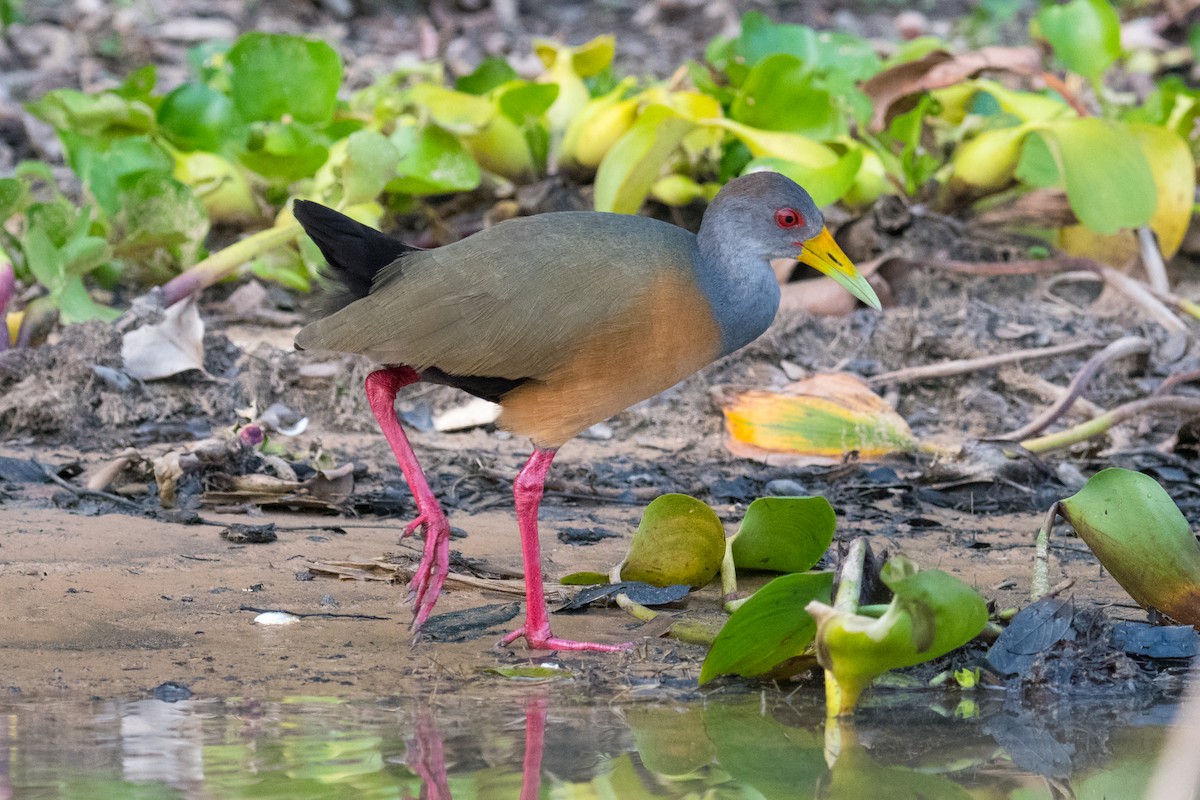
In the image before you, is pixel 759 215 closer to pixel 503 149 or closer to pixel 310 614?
pixel 310 614

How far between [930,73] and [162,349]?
Result: 3647 millimetres

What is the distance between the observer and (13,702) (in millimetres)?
2969

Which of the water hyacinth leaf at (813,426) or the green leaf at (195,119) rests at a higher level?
the green leaf at (195,119)

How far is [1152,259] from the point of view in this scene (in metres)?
6.62

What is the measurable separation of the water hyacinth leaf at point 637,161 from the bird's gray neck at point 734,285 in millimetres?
2094

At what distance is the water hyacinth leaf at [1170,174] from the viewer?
6.41 meters

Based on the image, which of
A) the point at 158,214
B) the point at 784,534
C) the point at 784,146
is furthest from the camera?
the point at 784,146

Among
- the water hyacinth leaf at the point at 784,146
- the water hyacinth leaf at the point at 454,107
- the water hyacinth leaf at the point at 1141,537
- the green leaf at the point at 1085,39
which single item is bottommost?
the water hyacinth leaf at the point at 454,107

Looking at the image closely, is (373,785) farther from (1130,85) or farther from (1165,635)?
(1130,85)

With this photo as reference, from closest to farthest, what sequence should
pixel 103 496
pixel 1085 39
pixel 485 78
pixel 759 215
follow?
pixel 759 215, pixel 103 496, pixel 1085 39, pixel 485 78

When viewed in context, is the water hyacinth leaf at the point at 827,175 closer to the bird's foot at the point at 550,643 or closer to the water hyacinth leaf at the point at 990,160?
the water hyacinth leaf at the point at 990,160

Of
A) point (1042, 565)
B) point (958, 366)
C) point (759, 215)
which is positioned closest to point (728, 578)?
point (1042, 565)

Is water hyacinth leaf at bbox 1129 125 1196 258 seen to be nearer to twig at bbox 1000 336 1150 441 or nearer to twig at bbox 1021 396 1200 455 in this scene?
twig at bbox 1000 336 1150 441

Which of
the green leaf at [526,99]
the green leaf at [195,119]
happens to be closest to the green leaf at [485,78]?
the green leaf at [526,99]
